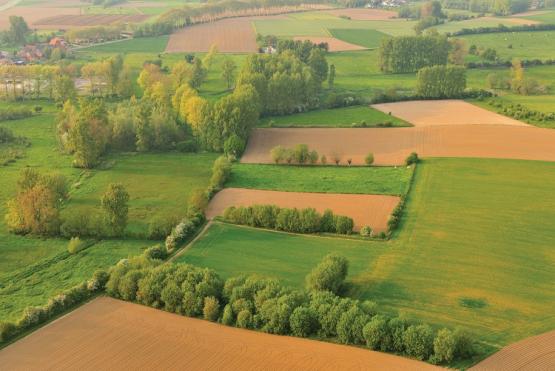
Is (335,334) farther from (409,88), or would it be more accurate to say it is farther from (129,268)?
(409,88)

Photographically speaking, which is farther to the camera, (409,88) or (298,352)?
(409,88)

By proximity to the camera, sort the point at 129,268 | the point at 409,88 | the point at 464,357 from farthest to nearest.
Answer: the point at 409,88, the point at 129,268, the point at 464,357

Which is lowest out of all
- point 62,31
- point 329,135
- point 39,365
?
point 39,365

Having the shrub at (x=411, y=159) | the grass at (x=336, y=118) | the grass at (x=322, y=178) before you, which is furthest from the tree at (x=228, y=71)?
the shrub at (x=411, y=159)

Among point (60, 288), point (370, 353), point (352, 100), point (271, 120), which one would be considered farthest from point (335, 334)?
point (352, 100)

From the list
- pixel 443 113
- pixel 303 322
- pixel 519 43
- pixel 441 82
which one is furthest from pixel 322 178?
pixel 519 43

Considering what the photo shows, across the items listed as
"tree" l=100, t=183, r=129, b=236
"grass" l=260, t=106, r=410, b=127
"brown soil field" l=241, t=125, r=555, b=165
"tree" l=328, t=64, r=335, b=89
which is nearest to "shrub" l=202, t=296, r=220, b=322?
"tree" l=100, t=183, r=129, b=236

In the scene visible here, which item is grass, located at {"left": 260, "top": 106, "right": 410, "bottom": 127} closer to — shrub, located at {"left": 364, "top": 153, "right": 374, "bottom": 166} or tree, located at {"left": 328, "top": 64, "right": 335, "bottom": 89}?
shrub, located at {"left": 364, "top": 153, "right": 374, "bottom": 166}
